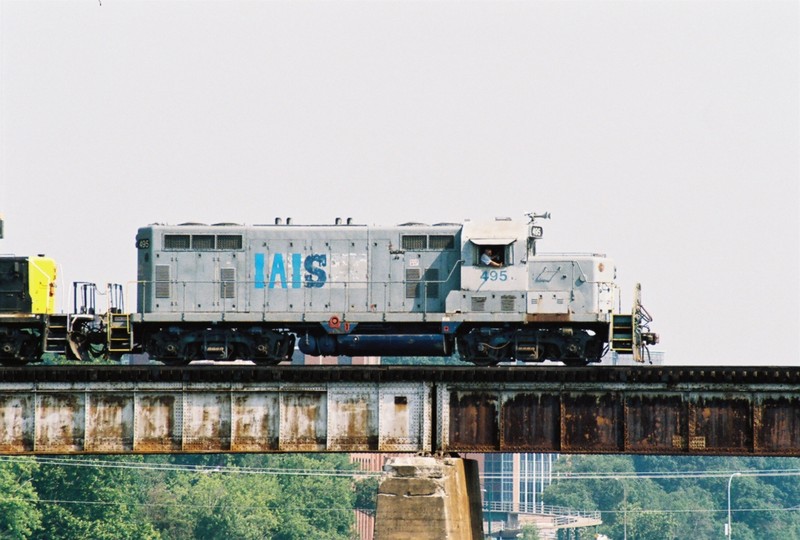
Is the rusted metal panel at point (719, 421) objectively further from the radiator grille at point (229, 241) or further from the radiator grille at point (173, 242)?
the radiator grille at point (173, 242)

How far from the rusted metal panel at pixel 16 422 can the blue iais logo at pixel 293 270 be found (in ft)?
24.9

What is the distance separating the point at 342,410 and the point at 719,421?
336 inches

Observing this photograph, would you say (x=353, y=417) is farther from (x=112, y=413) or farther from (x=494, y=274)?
(x=494, y=274)

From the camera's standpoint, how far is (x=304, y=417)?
114ft

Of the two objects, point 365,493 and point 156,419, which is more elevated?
point 156,419

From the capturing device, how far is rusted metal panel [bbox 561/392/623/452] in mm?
34469

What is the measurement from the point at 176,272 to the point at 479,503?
406 inches

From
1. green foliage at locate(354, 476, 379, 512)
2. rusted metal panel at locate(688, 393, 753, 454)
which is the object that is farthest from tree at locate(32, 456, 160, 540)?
rusted metal panel at locate(688, 393, 753, 454)

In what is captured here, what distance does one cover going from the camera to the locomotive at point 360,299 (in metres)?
39.0

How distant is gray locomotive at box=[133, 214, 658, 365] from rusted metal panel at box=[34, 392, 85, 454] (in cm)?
436

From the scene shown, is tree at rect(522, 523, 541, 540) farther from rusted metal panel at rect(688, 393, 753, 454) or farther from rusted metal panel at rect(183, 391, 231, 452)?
rusted metal panel at rect(183, 391, 231, 452)

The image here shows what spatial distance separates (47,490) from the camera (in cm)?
9594

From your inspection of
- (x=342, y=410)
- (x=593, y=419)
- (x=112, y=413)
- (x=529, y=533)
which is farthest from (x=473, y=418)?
(x=529, y=533)

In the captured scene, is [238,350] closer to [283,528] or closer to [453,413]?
[453,413]
